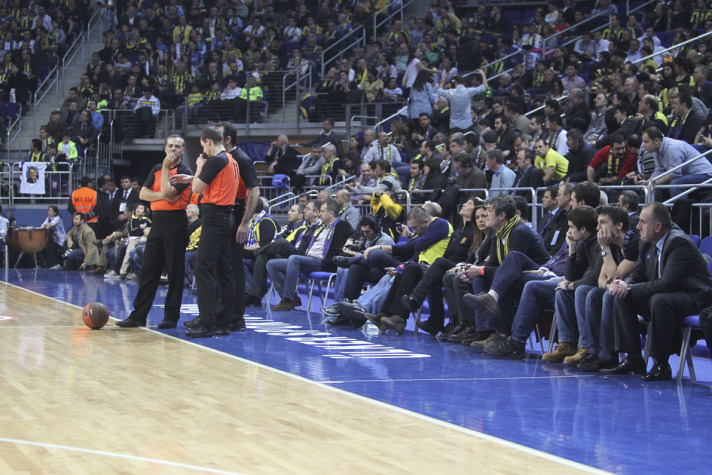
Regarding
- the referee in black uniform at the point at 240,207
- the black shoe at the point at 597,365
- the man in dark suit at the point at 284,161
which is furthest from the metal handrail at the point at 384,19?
the black shoe at the point at 597,365

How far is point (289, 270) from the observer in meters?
11.3

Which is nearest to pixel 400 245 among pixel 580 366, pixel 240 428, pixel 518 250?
pixel 518 250

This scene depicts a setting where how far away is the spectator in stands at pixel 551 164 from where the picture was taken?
11578 millimetres

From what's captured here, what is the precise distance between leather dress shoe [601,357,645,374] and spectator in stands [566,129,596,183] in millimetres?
4576

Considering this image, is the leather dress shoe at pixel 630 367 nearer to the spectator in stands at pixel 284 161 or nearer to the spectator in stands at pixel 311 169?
the spectator in stands at pixel 311 169

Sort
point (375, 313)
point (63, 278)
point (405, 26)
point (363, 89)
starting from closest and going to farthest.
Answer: point (375, 313) < point (63, 278) < point (363, 89) < point (405, 26)

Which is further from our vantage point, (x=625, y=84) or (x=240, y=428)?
(x=625, y=84)

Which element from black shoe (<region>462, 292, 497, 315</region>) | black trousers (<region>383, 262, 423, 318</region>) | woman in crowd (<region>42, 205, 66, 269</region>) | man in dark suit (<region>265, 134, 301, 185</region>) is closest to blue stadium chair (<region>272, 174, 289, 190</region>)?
man in dark suit (<region>265, 134, 301, 185</region>)

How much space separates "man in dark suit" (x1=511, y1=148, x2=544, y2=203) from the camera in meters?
11.4

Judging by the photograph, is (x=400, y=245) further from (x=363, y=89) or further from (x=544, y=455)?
(x=363, y=89)

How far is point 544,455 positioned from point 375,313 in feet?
16.8

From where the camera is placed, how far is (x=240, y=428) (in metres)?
4.94

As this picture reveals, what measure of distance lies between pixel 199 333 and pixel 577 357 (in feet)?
11.1

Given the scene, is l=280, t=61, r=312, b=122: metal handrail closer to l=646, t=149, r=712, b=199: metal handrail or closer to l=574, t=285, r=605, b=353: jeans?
l=646, t=149, r=712, b=199: metal handrail
